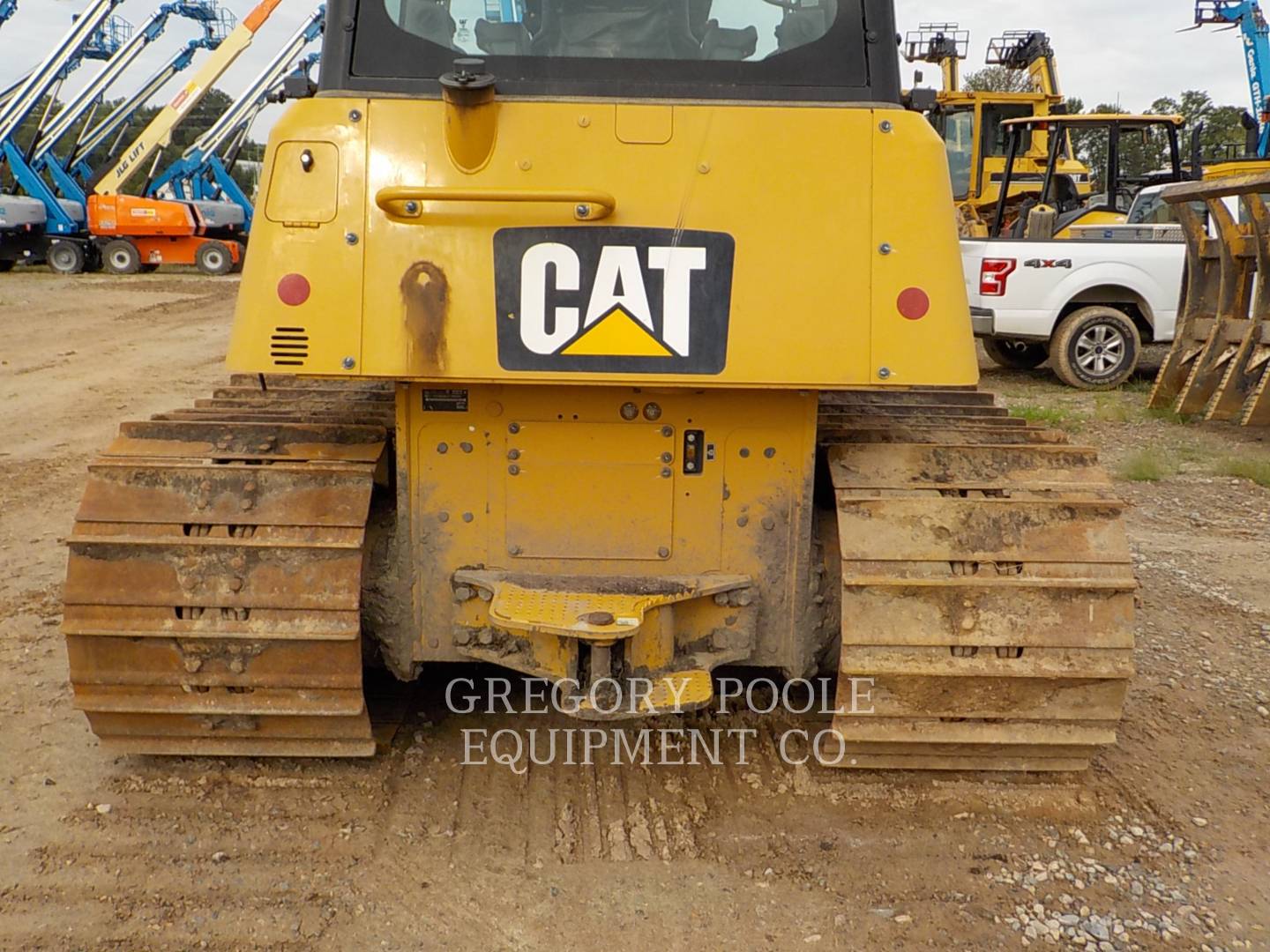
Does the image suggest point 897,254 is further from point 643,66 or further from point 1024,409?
point 1024,409

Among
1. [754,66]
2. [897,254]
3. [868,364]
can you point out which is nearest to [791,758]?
[868,364]

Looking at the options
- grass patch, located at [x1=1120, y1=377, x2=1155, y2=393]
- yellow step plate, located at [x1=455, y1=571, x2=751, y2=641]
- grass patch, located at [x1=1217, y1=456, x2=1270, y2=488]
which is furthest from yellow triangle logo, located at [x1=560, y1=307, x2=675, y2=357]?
grass patch, located at [x1=1120, y1=377, x2=1155, y2=393]

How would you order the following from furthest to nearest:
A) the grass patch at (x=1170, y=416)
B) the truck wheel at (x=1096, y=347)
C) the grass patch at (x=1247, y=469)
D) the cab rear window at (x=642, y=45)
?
the truck wheel at (x=1096, y=347)
the grass patch at (x=1170, y=416)
the grass patch at (x=1247, y=469)
the cab rear window at (x=642, y=45)

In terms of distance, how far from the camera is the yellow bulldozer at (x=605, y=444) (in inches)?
118

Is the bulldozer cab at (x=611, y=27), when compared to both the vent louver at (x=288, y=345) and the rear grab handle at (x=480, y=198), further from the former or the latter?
the vent louver at (x=288, y=345)

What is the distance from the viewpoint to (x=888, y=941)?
2875 mm

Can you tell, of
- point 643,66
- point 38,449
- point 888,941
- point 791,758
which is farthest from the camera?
point 38,449

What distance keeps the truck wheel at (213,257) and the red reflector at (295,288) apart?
26.2 meters

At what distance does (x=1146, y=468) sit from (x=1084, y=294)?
3896mm

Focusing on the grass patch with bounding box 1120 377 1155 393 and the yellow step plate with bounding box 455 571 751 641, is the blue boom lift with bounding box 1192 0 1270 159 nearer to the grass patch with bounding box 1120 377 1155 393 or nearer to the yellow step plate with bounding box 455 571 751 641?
the grass patch with bounding box 1120 377 1155 393

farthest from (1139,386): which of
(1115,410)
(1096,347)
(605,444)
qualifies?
(605,444)

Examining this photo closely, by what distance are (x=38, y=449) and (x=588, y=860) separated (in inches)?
276

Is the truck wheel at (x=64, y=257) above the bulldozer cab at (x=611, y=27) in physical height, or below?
above

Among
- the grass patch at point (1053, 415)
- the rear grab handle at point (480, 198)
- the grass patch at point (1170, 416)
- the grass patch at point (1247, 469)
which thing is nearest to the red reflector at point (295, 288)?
the rear grab handle at point (480, 198)
